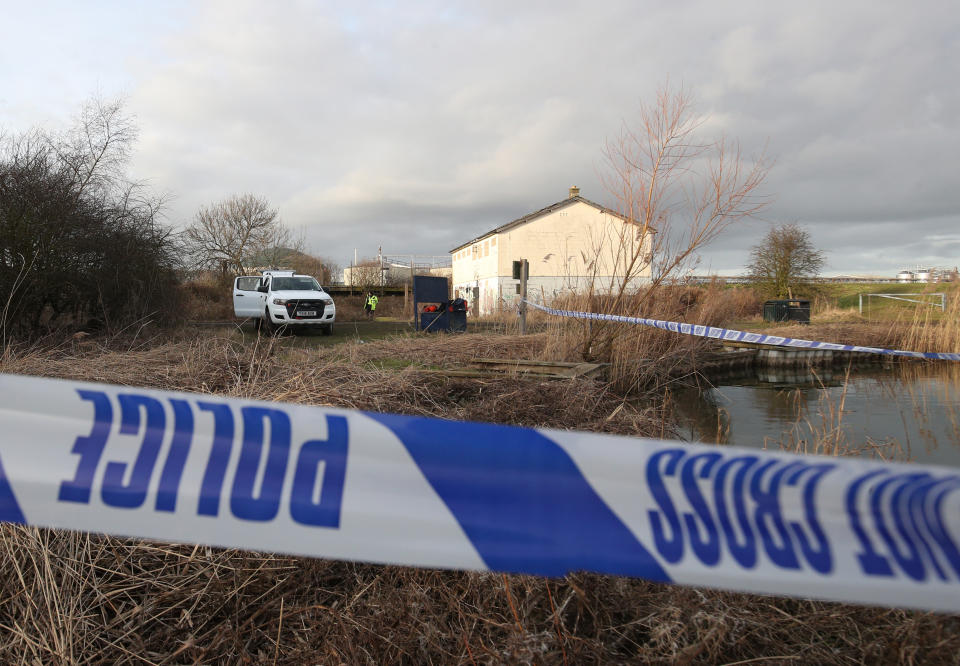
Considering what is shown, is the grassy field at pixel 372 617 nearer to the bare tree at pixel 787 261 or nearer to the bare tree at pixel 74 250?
the bare tree at pixel 74 250

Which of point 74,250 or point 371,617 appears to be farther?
point 74,250

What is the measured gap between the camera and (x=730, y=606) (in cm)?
219

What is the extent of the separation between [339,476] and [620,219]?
729cm

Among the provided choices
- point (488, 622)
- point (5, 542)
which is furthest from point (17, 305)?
point (488, 622)

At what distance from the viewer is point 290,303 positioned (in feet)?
50.9

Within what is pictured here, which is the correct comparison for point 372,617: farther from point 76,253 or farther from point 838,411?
point 76,253

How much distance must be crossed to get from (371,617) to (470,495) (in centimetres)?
122

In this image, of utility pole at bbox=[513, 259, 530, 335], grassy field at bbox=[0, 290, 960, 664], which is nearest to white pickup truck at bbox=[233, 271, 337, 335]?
utility pole at bbox=[513, 259, 530, 335]

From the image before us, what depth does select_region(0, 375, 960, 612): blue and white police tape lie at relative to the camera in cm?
120

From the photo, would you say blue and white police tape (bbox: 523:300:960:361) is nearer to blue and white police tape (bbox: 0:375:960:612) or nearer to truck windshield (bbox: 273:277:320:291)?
blue and white police tape (bbox: 0:375:960:612)

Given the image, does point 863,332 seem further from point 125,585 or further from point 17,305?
point 17,305

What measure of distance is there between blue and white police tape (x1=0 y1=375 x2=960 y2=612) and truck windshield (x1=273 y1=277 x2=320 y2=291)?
53.5 feet

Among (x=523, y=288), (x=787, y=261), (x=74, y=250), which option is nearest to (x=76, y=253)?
(x=74, y=250)

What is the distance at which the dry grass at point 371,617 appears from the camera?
79.5 inches
